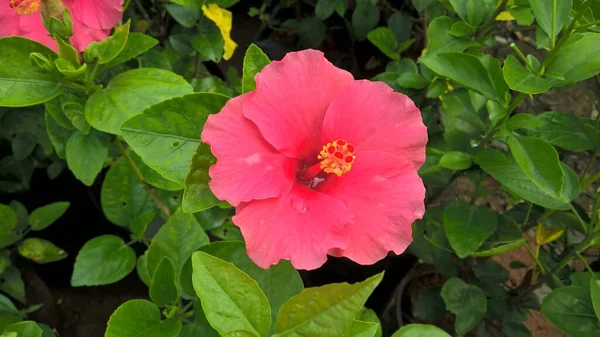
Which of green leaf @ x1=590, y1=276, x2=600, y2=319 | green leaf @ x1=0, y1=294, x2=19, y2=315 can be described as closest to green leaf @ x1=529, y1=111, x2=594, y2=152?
green leaf @ x1=590, y1=276, x2=600, y2=319

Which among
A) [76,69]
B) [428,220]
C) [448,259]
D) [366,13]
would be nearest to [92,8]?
[76,69]

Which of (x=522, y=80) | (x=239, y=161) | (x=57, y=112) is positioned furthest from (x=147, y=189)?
(x=522, y=80)

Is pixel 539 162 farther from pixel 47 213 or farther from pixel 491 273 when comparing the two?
pixel 47 213

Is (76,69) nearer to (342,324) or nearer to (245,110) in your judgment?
(245,110)

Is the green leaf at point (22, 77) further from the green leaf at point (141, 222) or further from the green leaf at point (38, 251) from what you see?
the green leaf at point (38, 251)

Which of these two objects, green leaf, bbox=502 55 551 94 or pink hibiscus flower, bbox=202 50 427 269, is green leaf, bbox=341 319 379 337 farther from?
→ green leaf, bbox=502 55 551 94

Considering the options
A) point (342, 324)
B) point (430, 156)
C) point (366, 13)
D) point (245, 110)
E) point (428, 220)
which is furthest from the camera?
point (366, 13)
